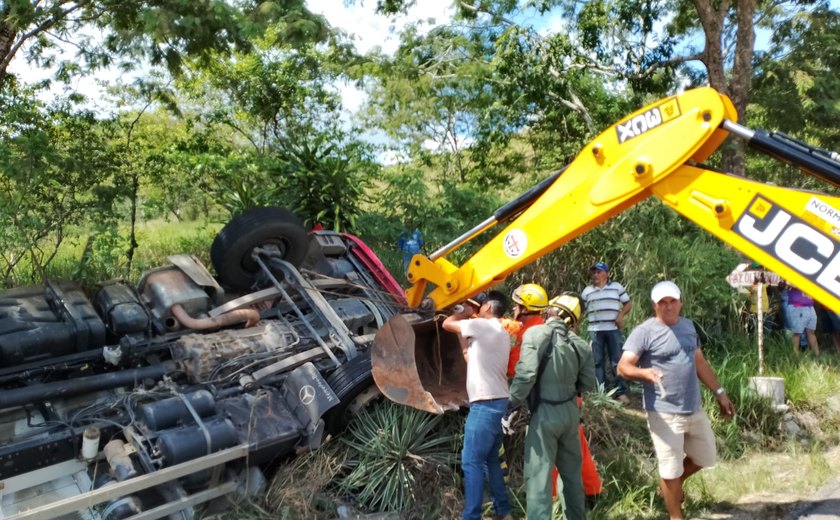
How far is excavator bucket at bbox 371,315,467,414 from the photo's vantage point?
4.70 metres

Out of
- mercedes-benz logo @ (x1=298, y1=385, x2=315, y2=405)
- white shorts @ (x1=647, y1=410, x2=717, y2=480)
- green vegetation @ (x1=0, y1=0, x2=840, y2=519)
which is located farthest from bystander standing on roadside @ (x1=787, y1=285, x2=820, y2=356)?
mercedes-benz logo @ (x1=298, y1=385, x2=315, y2=405)

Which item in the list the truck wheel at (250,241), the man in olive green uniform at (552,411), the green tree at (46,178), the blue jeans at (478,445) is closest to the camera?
the man in olive green uniform at (552,411)

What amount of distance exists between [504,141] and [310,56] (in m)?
4.39

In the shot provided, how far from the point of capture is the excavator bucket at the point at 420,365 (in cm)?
470

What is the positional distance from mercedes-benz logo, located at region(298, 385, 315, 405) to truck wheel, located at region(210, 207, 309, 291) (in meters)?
1.67

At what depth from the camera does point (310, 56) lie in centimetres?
1394

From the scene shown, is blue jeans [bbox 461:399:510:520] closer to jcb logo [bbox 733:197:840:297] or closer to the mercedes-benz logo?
the mercedes-benz logo

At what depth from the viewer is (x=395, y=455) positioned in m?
4.66

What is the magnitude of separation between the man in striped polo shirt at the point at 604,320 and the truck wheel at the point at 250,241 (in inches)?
113

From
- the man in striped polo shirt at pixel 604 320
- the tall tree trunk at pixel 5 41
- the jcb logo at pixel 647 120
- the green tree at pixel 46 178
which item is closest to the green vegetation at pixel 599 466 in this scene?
the man in striped polo shirt at pixel 604 320

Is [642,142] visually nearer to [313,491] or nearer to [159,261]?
[313,491]

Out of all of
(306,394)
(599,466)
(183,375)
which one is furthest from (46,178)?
(599,466)

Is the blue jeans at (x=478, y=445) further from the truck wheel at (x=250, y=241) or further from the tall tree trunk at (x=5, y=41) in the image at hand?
the tall tree trunk at (x=5, y=41)

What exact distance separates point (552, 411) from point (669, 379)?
83 centimetres
